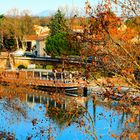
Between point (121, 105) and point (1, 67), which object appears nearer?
point (121, 105)

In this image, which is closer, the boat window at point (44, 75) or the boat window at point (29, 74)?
the boat window at point (44, 75)

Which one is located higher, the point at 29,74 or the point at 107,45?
the point at 107,45

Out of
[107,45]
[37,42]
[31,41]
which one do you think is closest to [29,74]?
[37,42]

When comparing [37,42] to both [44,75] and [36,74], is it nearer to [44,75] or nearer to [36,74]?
[36,74]

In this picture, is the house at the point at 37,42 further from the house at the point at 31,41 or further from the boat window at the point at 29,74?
the boat window at the point at 29,74

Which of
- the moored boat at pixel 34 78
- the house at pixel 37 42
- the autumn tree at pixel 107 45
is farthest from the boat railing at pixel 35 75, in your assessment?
the autumn tree at pixel 107 45

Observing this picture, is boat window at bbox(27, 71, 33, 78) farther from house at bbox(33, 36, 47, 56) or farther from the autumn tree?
the autumn tree

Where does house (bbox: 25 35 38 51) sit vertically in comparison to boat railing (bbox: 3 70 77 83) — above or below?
above

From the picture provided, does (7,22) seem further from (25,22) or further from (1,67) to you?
(1,67)

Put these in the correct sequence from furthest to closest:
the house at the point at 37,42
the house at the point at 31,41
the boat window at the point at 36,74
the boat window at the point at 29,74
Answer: the house at the point at 31,41
the house at the point at 37,42
the boat window at the point at 29,74
the boat window at the point at 36,74

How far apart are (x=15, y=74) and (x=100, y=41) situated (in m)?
23.9

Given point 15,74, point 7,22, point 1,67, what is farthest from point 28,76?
point 7,22

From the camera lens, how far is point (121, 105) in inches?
181

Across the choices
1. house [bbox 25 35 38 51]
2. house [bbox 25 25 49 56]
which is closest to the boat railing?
house [bbox 25 25 49 56]
